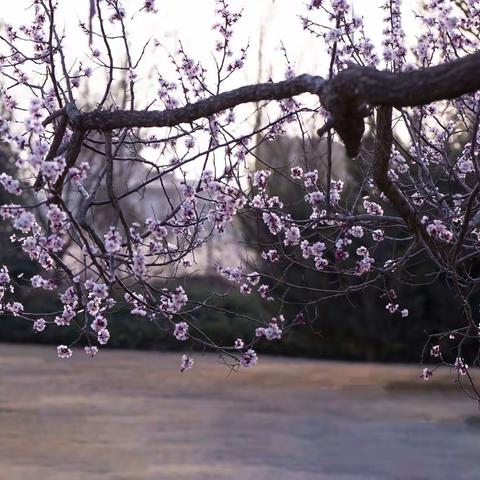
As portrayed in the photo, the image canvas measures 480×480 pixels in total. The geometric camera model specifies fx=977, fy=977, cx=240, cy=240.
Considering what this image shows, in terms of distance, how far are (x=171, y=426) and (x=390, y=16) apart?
562cm

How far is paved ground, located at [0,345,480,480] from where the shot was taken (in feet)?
25.5

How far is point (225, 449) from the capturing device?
848cm

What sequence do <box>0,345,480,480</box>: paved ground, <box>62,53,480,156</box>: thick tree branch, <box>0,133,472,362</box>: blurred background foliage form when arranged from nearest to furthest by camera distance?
<box>62,53,480,156</box>: thick tree branch
<box>0,345,480,480</box>: paved ground
<box>0,133,472,362</box>: blurred background foliage

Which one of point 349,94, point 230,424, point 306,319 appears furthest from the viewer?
point 306,319

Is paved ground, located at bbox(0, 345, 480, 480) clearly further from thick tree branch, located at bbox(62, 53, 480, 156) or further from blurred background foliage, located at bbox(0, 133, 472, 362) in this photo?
thick tree branch, located at bbox(62, 53, 480, 156)

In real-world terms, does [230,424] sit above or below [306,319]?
below

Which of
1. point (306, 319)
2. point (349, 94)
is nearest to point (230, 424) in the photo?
point (306, 319)

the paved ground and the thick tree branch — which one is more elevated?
the thick tree branch

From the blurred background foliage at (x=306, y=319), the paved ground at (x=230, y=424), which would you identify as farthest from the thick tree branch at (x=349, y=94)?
the blurred background foliage at (x=306, y=319)

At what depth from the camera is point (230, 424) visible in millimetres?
9898

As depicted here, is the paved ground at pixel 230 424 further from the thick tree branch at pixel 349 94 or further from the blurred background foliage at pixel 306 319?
the thick tree branch at pixel 349 94

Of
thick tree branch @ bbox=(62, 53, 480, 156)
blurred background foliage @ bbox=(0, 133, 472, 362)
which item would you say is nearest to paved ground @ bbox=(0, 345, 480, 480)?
blurred background foliage @ bbox=(0, 133, 472, 362)

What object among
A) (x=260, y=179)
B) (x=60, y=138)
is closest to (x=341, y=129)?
(x=60, y=138)

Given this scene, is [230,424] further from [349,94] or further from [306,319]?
[349,94]
